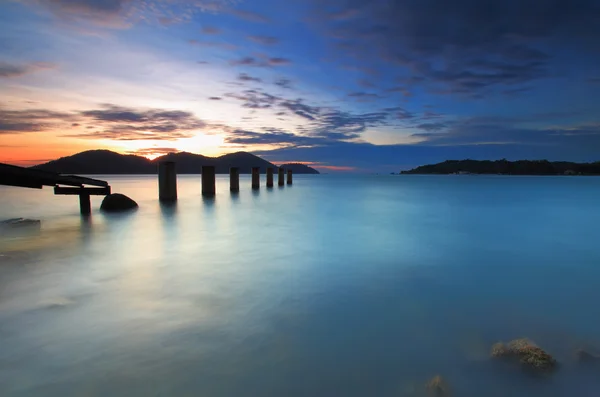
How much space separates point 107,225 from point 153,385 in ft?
29.9

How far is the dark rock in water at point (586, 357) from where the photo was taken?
9.20 ft

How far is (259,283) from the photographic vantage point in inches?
199

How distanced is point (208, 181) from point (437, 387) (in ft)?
77.5

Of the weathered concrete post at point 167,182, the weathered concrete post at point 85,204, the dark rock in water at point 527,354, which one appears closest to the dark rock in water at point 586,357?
the dark rock in water at point 527,354

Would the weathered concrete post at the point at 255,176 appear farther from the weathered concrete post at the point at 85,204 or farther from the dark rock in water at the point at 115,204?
the weathered concrete post at the point at 85,204

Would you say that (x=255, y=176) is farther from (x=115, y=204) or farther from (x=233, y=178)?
(x=115, y=204)

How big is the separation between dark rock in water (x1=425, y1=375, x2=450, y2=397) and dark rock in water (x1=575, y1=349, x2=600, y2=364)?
4.07ft

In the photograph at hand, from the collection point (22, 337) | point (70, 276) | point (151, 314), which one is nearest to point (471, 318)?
point (151, 314)

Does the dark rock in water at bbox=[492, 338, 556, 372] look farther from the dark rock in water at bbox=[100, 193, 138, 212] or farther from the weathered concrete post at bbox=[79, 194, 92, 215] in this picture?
the dark rock in water at bbox=[100, 193, 138, 212]

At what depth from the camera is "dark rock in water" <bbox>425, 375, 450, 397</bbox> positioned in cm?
245

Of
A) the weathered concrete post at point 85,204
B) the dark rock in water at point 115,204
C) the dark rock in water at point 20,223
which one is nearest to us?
the dark rock in water at point 20,223

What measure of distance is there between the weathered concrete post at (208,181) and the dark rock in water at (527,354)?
2238 cm

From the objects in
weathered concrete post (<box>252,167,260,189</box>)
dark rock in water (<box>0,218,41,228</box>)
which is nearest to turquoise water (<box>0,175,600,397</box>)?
dark rock in water (<box>0,218,41,228</box>)

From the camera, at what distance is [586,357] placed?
286 centimetres
